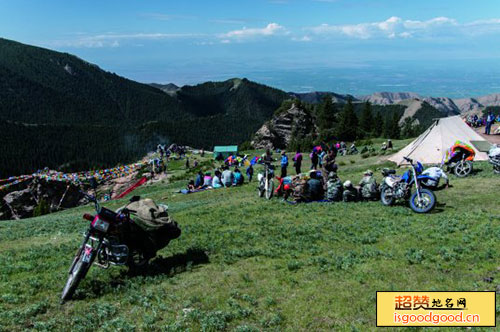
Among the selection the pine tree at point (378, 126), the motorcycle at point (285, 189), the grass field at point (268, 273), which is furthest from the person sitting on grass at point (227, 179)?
the pine tree at point (378, 126)

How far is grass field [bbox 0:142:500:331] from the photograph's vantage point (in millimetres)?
6914

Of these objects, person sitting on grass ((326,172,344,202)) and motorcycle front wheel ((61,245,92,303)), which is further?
person sitting on grass ((326,172,344,202))

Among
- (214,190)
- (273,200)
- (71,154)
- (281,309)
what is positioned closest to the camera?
(281,309)

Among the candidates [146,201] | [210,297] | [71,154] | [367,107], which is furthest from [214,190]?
[71,154]

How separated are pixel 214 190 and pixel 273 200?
34.2ft

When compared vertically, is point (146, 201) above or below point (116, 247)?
above

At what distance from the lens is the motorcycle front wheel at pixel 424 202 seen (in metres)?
14.2

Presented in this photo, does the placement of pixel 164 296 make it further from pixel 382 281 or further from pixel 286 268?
pixel 382 281

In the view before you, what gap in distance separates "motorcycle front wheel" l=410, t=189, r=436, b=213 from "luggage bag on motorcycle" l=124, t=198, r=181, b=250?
31.4 feet

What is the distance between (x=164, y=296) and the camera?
801 cm

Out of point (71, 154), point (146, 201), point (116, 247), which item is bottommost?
point (71, 154)

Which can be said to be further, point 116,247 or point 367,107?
point 367,107

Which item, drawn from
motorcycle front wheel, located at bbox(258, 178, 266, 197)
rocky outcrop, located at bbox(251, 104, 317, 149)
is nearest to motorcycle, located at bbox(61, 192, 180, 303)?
motorcycle front wheel, located at bbox(258, 178, 266, 197)

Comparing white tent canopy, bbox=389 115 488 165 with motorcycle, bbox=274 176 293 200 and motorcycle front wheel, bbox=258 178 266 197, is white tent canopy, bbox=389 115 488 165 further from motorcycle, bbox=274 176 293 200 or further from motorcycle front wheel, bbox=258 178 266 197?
motorcycle front wheel, bbox=258 178 266 197
